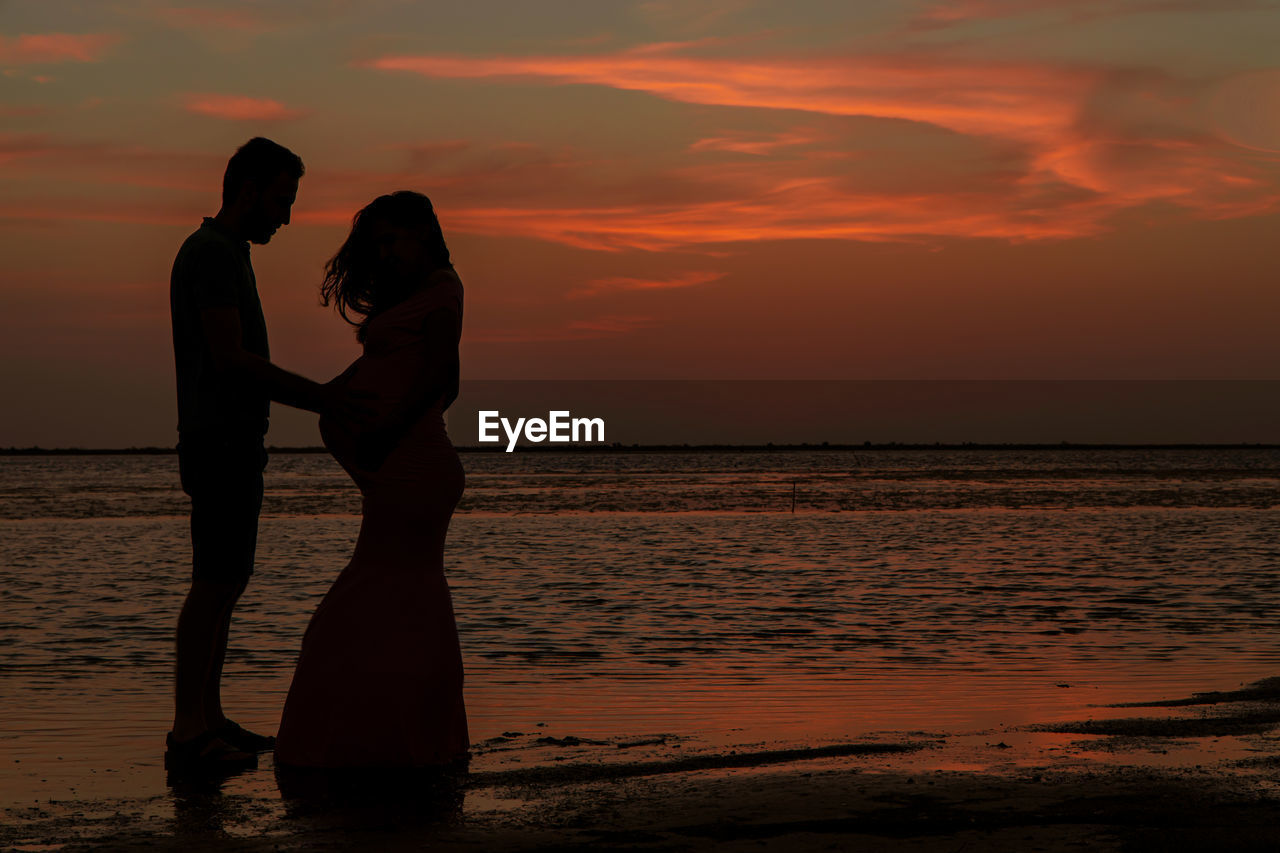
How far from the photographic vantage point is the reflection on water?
5938mm

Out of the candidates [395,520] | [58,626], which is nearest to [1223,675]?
[395,520]

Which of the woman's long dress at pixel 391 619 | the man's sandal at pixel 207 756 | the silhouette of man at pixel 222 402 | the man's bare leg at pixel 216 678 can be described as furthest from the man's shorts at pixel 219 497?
the man's sandal at pixel 207 756

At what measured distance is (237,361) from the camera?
4543mm

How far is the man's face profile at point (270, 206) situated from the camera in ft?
15.8

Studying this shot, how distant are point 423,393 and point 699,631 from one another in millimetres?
5476

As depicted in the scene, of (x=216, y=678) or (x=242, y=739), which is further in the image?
(x=242, y=739)

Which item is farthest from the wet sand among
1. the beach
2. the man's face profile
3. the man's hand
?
the man's face profile

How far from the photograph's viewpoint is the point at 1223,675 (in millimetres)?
7387

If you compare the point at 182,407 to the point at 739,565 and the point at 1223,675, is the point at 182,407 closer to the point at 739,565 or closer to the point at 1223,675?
the point at 1223,675

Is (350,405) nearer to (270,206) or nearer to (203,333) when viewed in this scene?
(203,333)

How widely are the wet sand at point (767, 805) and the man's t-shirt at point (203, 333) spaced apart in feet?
4.02

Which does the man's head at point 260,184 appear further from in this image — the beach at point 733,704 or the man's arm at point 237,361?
the beach at point 733,704

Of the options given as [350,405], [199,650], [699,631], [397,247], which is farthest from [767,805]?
[699,631]

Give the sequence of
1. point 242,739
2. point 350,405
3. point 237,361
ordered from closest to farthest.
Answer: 1. point 237,361
2. point 350,405
3. point 242,739
